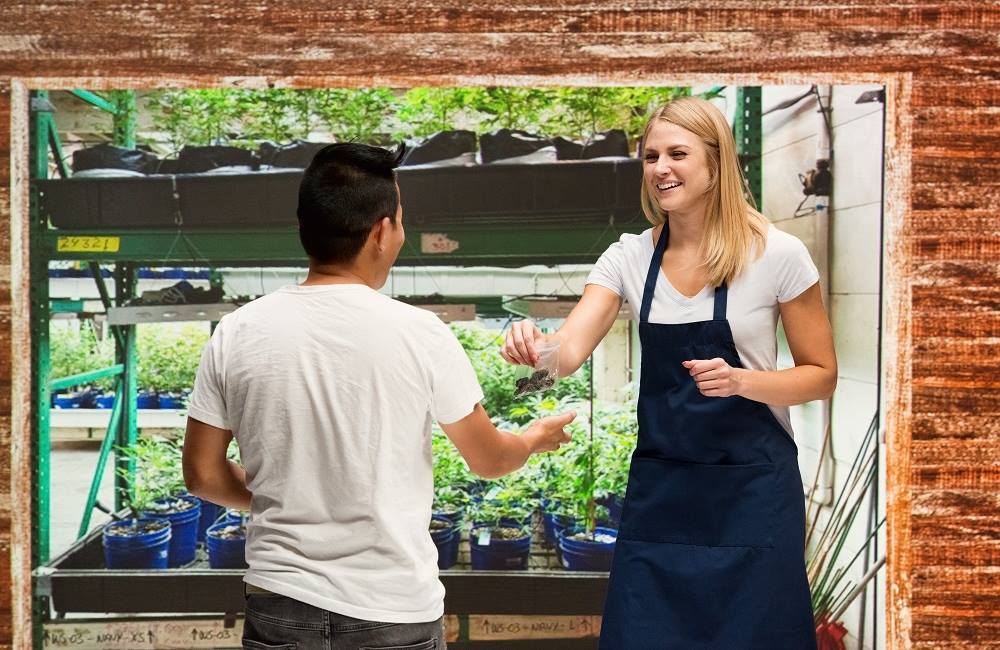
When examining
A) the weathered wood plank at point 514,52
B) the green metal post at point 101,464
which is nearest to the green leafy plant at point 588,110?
the weathered wood plank at point 514,52

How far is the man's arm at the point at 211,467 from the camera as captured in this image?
1.45 m

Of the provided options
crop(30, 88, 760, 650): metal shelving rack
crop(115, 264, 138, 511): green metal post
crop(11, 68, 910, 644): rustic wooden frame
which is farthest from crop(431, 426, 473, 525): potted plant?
crop(11, 68, 910, 644): rustic wooden frame

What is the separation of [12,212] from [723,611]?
209 cm

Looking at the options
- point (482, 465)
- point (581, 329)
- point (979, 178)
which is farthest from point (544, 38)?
point (482, 465)

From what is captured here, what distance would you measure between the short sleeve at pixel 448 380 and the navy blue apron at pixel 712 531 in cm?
50

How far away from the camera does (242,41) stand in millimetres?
2512

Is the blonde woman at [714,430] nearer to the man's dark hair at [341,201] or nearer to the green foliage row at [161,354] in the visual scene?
the man's dark hair at [341,201]

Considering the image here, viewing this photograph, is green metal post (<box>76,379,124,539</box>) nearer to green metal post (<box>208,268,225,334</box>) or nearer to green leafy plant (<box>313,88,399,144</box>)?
green metal post (<box>208,268,225,334</box>)

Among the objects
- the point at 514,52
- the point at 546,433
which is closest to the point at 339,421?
the point at 546,433

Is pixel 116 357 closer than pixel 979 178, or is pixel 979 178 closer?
pixel 979 178

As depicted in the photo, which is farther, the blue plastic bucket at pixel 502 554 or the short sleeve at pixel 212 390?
the blue plastic bucket at pixel 502 554

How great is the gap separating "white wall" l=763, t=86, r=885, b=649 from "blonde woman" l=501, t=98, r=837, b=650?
1.13 metres

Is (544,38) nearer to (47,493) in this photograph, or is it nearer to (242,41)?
(242,41)

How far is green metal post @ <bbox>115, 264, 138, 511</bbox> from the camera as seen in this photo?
9.80ft
